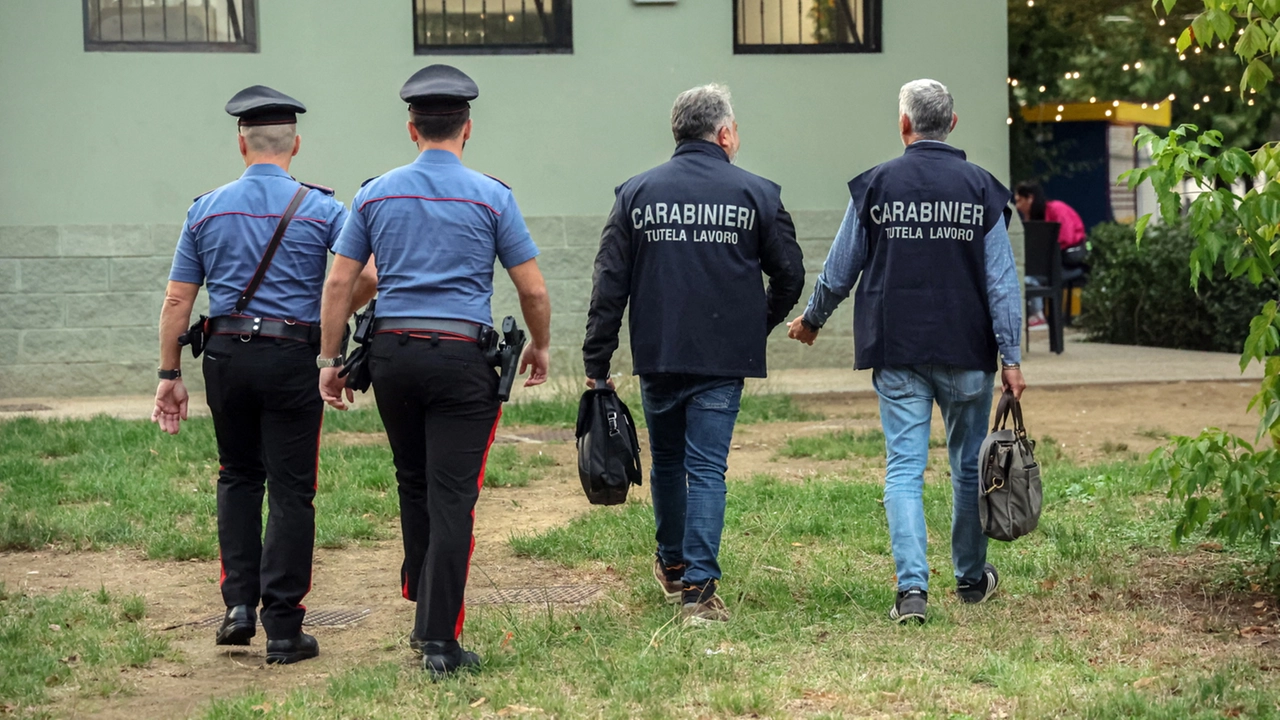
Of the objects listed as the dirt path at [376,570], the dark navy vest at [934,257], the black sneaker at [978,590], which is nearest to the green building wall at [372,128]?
the dirt path at [376,570]

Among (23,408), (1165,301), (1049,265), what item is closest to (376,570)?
(23,408)

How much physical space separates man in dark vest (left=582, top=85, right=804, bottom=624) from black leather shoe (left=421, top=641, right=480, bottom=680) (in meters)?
0.86

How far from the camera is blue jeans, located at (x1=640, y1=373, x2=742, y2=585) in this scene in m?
5.32

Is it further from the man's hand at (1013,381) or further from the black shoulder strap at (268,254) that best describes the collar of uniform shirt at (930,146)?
the black shoulder strap at (268,254)

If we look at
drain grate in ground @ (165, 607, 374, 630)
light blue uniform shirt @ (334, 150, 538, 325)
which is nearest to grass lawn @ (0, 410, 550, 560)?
drain grate in ground @ (165, 607, 374, 630)

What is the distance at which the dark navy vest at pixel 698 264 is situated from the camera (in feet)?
17.3

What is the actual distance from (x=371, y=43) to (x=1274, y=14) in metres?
8.53

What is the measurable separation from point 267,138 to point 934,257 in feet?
7.52

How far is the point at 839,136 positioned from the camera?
1287 cm

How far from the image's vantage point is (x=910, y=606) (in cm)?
520

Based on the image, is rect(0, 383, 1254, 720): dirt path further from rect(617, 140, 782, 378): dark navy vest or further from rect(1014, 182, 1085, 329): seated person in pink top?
rect(1014, 182, 1085, 329): seated person in pink top

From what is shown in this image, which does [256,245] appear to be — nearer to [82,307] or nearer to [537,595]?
[537,595]

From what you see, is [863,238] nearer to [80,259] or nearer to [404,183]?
[404,183]

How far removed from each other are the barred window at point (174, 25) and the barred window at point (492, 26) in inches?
53.6
